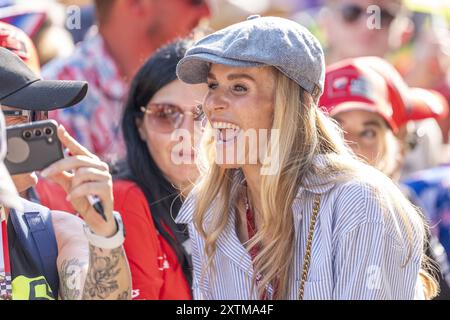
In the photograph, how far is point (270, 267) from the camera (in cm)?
329

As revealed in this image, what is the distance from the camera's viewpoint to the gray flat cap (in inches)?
128

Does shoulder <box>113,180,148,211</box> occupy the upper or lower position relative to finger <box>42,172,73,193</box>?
upper

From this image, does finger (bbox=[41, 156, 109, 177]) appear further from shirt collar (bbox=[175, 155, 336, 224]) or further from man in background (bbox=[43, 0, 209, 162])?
man in background (bbox=[43, 0, 209, 162])

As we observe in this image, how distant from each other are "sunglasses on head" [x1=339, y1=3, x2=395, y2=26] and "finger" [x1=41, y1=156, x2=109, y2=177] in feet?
12.0

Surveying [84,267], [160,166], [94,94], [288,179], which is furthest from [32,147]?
[94,94]

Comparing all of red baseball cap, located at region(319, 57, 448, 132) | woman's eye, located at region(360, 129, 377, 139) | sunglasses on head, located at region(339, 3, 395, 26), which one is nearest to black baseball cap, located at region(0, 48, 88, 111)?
red baseball cap, located at region(319, 57, 448, 132)

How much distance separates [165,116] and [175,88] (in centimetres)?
11

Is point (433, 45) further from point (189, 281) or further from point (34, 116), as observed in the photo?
point (34, 116)

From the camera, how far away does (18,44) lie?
3943mm

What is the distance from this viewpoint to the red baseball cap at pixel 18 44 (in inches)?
153

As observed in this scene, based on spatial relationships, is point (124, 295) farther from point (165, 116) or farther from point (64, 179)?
point (165, 116)

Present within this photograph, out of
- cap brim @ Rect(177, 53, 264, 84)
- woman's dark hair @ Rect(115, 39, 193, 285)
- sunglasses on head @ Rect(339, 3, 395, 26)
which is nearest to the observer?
cap brim @ Rect(177, 53, 264, 84)
